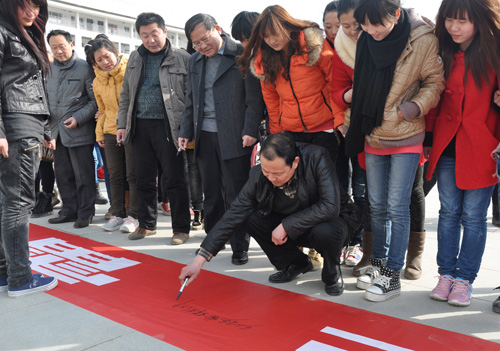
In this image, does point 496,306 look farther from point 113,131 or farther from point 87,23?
point 87,23

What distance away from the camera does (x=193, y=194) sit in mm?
4785

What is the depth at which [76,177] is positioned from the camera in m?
4.70

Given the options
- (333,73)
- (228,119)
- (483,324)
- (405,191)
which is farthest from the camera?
(228,119)

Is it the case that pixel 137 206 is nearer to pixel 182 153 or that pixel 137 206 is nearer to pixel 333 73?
pixel 182 153

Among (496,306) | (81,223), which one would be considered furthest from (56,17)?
(496,306)

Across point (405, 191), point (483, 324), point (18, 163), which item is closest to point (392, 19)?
point (405, 191)

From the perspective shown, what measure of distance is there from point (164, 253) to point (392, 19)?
2321 mm

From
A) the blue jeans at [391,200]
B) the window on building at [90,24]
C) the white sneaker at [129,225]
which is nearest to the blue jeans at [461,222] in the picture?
the blue jeans at [391,200]

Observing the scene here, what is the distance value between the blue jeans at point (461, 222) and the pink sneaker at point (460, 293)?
0.05 metres

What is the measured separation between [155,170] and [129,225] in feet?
2.02

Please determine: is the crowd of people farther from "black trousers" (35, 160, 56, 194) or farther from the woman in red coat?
"black trousers" (35, 160, 56, 194)

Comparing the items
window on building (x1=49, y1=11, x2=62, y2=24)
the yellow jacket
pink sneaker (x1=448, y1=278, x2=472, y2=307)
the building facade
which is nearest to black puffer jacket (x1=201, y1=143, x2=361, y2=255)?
pink sneaker (x1=448, y1=278, x2=472, y2=307)

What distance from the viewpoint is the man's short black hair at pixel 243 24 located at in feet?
10.8
